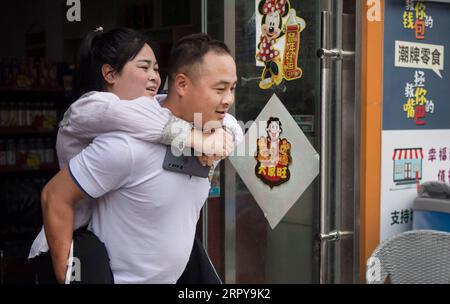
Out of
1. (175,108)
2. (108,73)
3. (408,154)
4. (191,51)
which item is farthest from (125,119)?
(408,154)

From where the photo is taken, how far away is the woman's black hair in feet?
7.48

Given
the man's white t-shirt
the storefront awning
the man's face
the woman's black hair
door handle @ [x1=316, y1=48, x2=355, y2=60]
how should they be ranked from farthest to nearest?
1. the storefront awning
2. door handle @ [x1=316, y1=48, x2=355, y2=60]
3. the woman's black hair
4. the man's face
5. the man's white t-shirt

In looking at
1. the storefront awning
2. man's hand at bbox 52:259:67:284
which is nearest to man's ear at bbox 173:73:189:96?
man's hand at bbox 52:259:67:284

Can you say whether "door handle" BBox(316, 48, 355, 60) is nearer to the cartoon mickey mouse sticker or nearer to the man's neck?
the cartoon mickey mouse sticker

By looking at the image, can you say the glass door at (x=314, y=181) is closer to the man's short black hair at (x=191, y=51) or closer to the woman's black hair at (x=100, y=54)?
the woman's black hair at (x=100, y=54)

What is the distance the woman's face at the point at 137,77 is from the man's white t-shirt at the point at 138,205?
44 centimetres

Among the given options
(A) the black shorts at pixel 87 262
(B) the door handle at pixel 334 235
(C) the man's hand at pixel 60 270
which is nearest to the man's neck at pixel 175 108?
(A) the black shorts at pixel 87 262

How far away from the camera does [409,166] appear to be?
3.67m

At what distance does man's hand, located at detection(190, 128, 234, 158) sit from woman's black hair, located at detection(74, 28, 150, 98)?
1.52 feet

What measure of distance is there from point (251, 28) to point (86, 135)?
1.65 meters

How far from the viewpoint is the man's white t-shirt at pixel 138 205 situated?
191 centimetres

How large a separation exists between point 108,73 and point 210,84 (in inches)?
19.7
